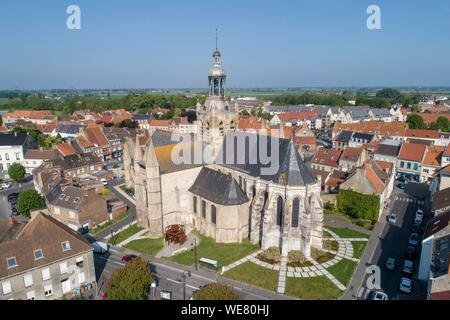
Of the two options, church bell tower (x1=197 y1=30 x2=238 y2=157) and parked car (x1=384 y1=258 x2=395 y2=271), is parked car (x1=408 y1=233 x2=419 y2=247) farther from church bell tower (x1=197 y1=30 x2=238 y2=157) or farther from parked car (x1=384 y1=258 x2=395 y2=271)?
church bell tower (x1=197 y1=30 x2=238 y2=157)

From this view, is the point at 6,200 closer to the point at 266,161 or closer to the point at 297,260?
the point at 266,161

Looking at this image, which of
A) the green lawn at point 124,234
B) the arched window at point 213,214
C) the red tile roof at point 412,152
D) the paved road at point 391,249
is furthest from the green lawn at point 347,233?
the red tile roof at point 412,152

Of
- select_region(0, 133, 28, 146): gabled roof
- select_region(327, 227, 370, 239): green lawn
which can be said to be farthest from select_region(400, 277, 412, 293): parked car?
select_region(0, 133, 28, 146): gabled roof

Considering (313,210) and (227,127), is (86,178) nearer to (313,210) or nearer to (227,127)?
(227,127)

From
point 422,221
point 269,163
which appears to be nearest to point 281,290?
point 269,163

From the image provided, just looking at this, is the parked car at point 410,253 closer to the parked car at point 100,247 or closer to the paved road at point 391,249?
the paved road at point 391,249

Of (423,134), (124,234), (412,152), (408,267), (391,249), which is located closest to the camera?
(408,267)

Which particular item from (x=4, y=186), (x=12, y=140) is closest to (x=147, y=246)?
(x=4, y=186)
